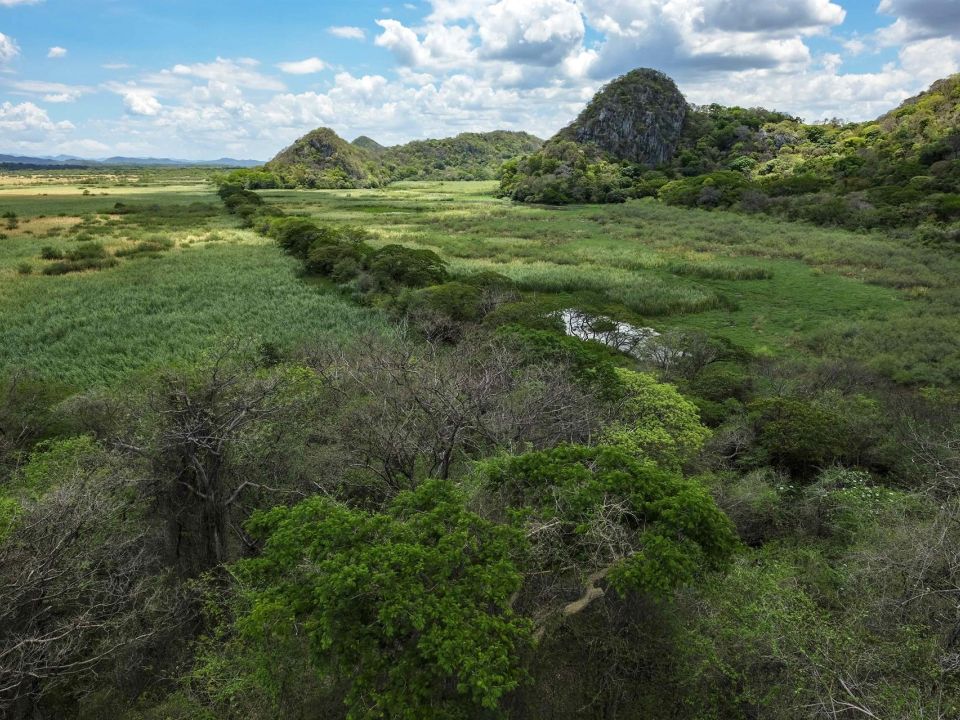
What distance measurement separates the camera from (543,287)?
1337 inches

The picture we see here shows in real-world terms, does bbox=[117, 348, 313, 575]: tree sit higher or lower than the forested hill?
lower

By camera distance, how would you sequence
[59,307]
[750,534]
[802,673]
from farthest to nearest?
[59,307] → [750,534] → [802,673]

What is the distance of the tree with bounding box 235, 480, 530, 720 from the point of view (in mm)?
5551

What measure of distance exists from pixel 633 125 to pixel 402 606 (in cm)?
13281

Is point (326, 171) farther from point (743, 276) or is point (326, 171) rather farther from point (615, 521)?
point (615, 521)

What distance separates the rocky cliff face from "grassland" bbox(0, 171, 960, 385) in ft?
225

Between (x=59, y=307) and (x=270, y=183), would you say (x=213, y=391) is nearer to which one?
(x=59, y=307)

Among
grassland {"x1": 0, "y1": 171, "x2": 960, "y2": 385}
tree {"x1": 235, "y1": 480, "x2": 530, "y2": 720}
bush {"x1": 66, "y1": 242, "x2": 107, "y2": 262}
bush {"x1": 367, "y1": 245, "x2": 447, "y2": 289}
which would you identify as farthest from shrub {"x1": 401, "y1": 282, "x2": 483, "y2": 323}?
bush {"x1": 66, "y1": 242, "x2": 107, "y2": 262}

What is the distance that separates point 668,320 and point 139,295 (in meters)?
28.2

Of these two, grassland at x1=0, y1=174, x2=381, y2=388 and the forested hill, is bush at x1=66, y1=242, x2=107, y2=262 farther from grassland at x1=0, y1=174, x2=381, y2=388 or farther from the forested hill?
the forested hill

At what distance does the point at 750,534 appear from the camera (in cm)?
1109

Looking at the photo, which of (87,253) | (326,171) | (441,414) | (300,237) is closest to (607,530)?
(441,414)

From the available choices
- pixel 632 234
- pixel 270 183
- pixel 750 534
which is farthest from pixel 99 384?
pixel 270 183

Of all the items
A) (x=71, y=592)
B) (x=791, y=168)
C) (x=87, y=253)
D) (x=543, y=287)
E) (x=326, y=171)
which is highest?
(x=326, y=171)
